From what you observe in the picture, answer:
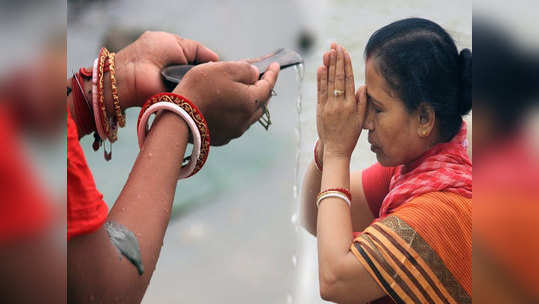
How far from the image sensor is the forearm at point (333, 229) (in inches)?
29.2

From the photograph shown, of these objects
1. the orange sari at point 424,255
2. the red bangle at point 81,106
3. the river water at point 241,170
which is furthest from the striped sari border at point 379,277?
the red bangle at point 81,106

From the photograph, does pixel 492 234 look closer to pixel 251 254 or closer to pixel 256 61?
pixel 256 61

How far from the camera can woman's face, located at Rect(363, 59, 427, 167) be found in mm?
778

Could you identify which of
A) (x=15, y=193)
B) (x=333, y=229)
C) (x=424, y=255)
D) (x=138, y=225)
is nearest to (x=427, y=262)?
(x=424, y=255)

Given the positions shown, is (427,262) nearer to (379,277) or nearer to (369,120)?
(379,277)

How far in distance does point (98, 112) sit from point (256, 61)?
30cm

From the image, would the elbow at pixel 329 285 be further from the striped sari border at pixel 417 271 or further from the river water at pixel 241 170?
the river water at pixel 241 170

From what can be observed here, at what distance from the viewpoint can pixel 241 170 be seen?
1350 millimetres

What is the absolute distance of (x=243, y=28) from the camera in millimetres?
1355

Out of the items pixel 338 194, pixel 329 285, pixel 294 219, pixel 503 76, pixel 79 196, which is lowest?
pixel 294 219

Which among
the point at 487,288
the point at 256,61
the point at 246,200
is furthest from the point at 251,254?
the point at 487,288

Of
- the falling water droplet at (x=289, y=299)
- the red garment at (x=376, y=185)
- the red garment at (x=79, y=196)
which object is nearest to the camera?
the red garment at (x=79, y=196)

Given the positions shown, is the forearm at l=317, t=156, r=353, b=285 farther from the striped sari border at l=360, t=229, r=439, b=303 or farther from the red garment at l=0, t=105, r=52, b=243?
the red garment at l=0, t=105, r=52, b=243

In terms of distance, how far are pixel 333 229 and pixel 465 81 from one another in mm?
282
